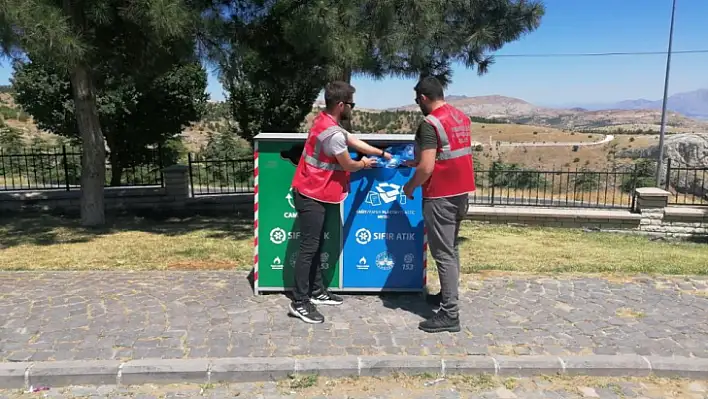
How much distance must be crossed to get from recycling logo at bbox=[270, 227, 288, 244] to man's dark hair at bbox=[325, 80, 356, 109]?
54.1 inches

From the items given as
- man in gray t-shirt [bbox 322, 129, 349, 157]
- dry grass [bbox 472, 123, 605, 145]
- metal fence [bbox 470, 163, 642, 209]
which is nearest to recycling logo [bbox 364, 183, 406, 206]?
man in gray t-shirt [bbox 322, 129, 349, 157]

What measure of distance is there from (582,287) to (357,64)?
409 centimetres

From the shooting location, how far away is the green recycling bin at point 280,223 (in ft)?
16.0

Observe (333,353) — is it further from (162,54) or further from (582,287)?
(162,54)

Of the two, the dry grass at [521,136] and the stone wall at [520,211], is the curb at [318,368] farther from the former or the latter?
the dry grass at [521,136]

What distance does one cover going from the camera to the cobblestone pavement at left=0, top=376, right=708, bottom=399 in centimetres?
341

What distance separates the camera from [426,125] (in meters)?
3.92

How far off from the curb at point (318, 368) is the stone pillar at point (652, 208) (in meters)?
8.30

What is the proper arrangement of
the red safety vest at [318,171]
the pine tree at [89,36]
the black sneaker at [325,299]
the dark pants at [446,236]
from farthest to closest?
1. the pine tree at [89,36]
2. the black sneaker at [325,299]
3. the red safety vest at [318,171]
4. the dark pants at [446,236]

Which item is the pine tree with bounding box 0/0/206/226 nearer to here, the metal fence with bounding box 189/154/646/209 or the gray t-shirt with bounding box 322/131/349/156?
the metal fence with bounding box 189/154/646/209

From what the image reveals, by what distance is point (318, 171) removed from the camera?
433cm

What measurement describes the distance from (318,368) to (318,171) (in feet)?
5.12

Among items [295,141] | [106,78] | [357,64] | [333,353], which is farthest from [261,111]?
[333,353]

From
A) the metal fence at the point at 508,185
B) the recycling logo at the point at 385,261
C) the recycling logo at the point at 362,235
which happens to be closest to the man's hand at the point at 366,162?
the recycling logo at the point at 362,235
